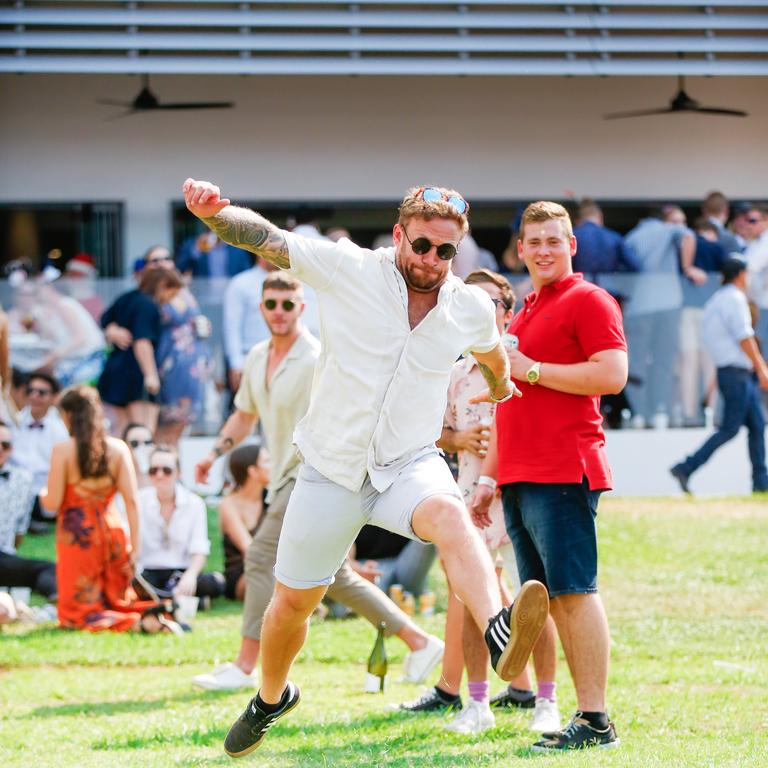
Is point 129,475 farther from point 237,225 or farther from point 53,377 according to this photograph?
point 237,225

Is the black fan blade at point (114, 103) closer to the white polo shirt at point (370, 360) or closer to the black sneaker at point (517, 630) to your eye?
the white polo shirt at point (370, 360)

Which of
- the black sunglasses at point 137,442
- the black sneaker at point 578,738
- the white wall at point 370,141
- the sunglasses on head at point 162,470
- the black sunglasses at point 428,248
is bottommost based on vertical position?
the black sneaker at point 578,738

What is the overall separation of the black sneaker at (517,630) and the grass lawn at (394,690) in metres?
0.74

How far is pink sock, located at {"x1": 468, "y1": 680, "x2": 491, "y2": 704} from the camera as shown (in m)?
6.27

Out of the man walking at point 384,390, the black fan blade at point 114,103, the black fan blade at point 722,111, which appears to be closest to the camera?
the man walking at point 384,390

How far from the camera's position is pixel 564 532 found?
18.8 feet

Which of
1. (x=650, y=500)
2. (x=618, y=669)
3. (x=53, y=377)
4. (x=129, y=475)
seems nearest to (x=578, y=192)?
(x=650, y=500)

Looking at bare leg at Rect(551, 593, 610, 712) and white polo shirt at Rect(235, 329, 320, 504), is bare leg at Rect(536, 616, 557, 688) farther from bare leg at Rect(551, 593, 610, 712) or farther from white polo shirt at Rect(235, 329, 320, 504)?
white polo shirt at Rect(235, 329, 320, 504)

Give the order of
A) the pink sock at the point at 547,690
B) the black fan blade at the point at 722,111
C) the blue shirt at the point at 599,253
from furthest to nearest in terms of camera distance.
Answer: the black fan blade at the point at 722,111 < the blue shirt at the point at 599,253 < the pink sock at the point at 547,690

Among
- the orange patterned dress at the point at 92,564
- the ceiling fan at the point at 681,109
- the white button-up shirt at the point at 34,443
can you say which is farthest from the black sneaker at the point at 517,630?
the ceiling fan at the point at 681,109

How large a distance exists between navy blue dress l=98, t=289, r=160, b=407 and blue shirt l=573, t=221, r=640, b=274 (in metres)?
4.08

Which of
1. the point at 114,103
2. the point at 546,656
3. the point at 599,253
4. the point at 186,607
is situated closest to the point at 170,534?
the point at 186,607

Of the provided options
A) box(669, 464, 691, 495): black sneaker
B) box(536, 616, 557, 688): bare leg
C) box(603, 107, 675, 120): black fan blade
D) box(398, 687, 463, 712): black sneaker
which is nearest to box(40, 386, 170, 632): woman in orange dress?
box(398, 687, 463, 712): black sneaker

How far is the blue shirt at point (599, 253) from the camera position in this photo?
1394 cm
